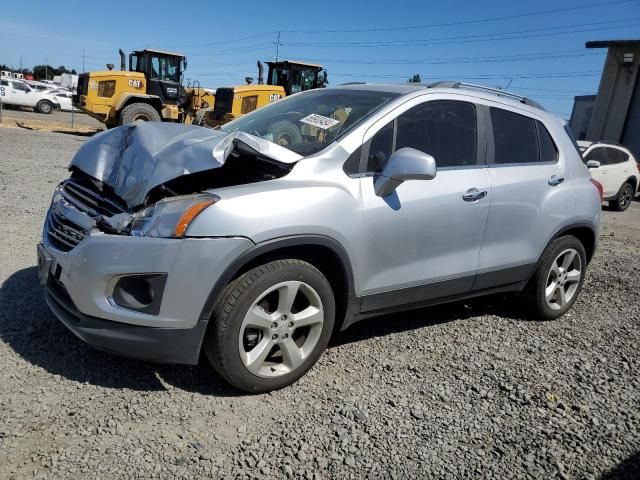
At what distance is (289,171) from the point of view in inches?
116

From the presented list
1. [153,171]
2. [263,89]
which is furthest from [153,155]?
[263,89]

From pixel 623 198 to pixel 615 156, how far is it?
122 centimetres

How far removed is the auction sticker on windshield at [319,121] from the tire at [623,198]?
12028 mm

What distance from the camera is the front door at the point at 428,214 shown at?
10.4 feet

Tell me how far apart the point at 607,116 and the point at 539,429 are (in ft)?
70.6

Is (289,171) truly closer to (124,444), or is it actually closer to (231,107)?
(124,444)

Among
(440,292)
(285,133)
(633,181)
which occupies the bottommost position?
(440,292)

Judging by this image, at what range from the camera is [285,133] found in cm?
356

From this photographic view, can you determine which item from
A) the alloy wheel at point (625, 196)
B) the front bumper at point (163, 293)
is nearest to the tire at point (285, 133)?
the front bumper at point (163, 293)

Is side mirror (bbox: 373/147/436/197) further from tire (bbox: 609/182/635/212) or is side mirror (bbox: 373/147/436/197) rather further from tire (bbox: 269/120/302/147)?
tire (bbox: 609/182/635/212)

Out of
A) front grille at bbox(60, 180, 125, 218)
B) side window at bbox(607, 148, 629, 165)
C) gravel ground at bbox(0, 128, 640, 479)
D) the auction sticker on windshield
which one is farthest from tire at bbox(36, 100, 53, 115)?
the auction sticker on windshield

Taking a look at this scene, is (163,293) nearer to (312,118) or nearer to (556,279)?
(312,118)

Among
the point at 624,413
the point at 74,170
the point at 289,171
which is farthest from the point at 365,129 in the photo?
the point at 624,413

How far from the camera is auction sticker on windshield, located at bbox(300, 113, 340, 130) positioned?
3.39 m
